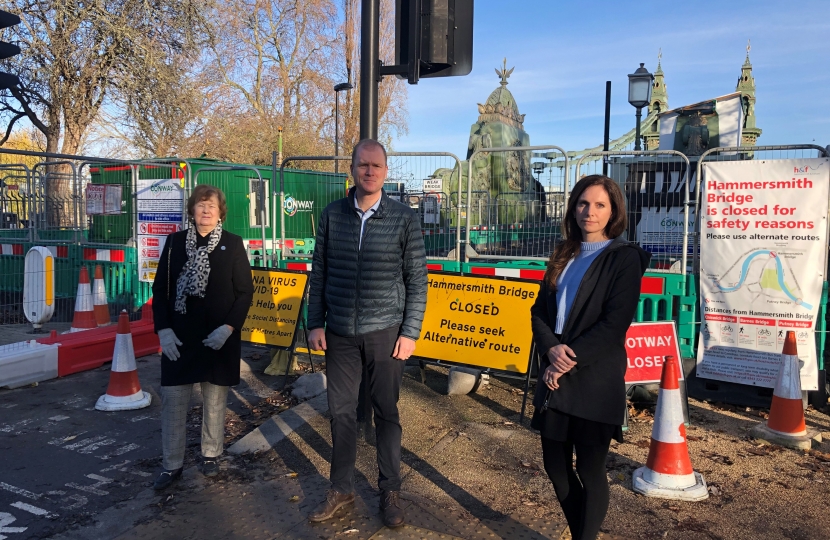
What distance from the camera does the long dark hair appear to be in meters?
2.93

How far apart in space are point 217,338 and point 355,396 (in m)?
1.04

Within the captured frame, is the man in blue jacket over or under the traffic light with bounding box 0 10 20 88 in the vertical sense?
under

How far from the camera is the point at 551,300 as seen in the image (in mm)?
3041

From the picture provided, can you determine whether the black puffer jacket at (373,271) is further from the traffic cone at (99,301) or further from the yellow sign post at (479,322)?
the traffic cone at (99,301)

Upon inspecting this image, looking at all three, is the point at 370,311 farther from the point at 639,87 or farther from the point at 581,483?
the point at 639,87

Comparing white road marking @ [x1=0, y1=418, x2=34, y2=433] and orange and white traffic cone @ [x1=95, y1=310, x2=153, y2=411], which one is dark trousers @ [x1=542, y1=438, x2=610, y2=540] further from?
white road marking @ [x1=0, y1=418, x2=34, y2=433]

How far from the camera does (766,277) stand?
584 cm

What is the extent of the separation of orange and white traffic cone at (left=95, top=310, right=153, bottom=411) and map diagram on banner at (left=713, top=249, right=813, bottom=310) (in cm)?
537

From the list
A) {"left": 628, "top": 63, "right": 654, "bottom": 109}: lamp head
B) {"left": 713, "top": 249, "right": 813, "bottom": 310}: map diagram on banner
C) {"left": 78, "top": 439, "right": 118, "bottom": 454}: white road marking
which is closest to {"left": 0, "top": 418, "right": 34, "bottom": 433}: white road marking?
{"left": 78, "top": 439, "right": 118, "bottom": 454}: white road marking

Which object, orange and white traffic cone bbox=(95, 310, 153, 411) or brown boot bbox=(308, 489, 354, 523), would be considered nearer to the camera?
brown boot bbox=(308, 489, 354, 523)

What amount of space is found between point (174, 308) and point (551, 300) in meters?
2.43

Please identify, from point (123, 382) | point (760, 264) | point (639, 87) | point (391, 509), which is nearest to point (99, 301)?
point (123, 382)

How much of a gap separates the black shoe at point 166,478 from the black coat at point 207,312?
550 mm

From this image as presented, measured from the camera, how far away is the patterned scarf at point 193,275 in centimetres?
414
